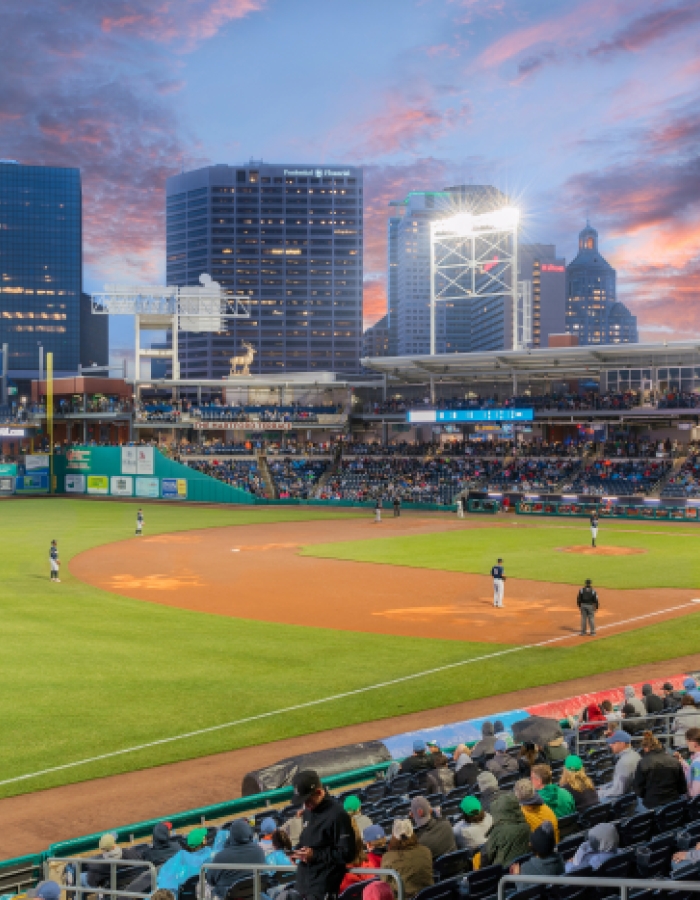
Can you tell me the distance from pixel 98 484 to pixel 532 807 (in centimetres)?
7279

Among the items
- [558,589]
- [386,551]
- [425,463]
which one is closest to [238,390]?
[425,463]

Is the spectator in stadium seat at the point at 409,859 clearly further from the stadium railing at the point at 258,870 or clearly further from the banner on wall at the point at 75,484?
the banner on wall at the point at 75,484

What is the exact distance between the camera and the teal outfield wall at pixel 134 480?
70812mm

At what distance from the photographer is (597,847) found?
7.11 metres

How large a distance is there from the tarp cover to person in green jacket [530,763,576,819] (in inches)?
168

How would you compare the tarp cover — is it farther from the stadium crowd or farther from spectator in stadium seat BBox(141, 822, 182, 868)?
spectator in stadium seat BBox(141, 822, 182, 868)

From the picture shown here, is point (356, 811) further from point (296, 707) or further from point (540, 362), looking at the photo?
point (540, 362)

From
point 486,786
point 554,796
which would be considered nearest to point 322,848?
point 554,796

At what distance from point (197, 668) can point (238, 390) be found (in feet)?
225

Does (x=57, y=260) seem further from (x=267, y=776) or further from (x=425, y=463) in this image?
(x=267, y=776)

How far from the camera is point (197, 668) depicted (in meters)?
19.8

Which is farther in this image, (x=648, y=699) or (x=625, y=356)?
(x=625, y=356)

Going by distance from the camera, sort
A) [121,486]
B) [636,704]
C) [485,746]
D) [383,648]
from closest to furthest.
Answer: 1. [485,746]
2. [636,704]
3. [383,648]
4. [121,486]

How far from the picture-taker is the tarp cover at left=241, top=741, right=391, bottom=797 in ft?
38.4
